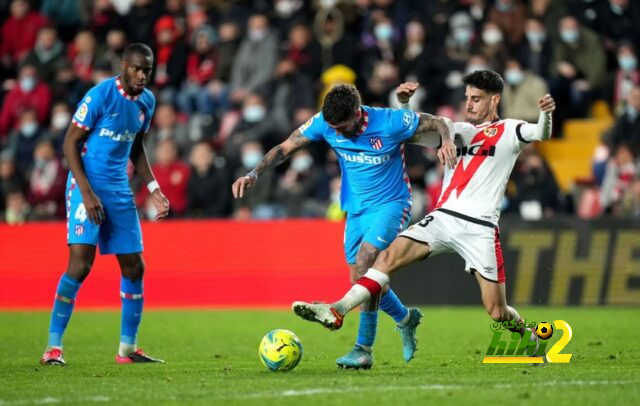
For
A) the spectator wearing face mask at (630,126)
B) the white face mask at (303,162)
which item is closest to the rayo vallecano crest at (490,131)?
the spectator wearing face mask at (630,126)

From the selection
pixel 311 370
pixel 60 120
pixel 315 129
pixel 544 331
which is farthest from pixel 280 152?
pixel 60 120

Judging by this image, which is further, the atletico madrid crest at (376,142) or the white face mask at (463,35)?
the white face mask at (463,35)

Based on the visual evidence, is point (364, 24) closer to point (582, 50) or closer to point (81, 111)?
point (582, 50)

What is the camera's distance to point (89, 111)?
10.6 metres

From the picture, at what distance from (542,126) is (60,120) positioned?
1438 cm

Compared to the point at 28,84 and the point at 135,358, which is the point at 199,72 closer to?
the point at 28,84

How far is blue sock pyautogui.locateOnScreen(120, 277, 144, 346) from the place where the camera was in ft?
35.6

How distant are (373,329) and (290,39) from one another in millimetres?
12742

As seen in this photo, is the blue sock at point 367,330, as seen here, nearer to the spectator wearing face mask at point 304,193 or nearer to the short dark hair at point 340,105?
the short dark hair at point 340,105

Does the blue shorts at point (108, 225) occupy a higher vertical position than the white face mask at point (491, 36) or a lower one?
lower

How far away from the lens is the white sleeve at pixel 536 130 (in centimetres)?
953

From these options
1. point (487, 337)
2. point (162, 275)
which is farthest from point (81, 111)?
point (162, 275)

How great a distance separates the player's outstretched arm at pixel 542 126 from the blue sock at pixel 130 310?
12.2ft

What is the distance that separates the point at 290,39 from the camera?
2211cm
